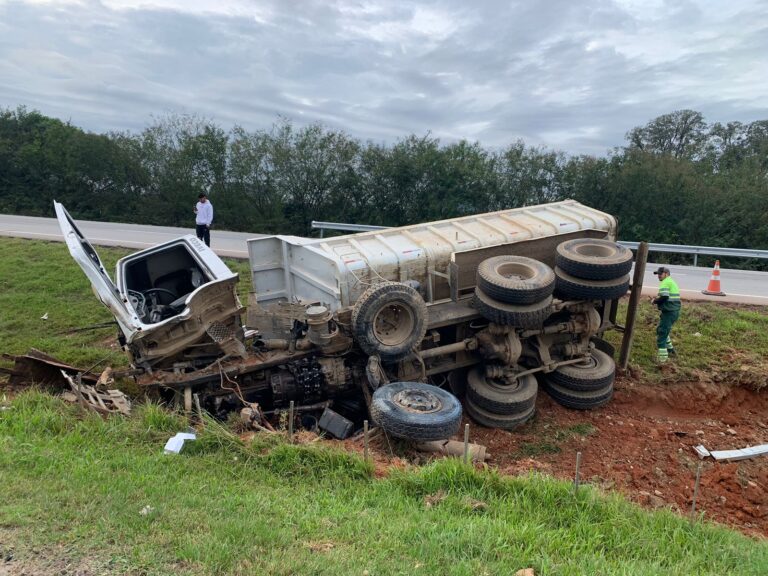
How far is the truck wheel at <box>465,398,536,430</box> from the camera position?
632cm

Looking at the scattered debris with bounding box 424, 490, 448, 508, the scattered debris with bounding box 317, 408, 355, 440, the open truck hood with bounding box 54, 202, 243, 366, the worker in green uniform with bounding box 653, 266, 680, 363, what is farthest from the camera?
the worker in green uniform with bounding box 653, 266, 680, 363

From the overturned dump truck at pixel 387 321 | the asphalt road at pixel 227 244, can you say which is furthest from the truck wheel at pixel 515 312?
the asphalt road at pixel 227 244

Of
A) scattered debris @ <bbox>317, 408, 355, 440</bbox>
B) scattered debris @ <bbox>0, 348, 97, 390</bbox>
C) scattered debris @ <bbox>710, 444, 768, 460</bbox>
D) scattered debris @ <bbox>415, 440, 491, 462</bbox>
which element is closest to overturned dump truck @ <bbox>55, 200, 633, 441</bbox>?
scattered debris @ <bbox>317, 408, 355, 440</bbox>

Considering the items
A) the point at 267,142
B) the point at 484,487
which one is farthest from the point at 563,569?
the point at 267,142

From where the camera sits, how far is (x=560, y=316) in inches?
271

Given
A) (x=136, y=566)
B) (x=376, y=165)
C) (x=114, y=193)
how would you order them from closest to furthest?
(x=136, y=566) → (x=376, y=165) → (x=114, y=193)

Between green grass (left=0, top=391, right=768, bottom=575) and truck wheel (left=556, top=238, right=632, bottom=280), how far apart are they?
3.14m

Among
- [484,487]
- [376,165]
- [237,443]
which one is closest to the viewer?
[484,487]

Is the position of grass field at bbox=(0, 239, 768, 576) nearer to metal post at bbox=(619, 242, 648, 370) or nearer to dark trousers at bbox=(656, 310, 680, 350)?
metal post at bbox=(619, 242, 648, 370)

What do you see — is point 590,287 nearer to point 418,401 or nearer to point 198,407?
point 418,401

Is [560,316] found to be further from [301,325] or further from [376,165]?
[376,165]

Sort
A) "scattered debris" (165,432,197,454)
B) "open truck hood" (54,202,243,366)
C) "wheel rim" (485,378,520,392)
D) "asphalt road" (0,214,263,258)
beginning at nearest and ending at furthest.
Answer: "scattered debris" (165,432,197,454) < "open truck hood" (54,202,243,366) < "wheel rim" (485,378,520,392) < "asphalt road" (0,214,263,258)

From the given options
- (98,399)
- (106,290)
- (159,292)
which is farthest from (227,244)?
(98,399)

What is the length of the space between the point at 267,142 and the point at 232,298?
15.6 meters
